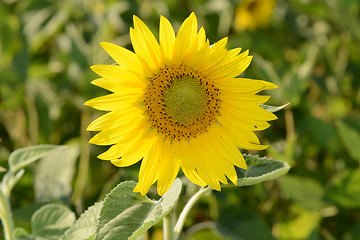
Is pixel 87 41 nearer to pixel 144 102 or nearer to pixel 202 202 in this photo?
pixel 202 202

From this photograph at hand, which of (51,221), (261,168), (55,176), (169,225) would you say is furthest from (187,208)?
(55,176)

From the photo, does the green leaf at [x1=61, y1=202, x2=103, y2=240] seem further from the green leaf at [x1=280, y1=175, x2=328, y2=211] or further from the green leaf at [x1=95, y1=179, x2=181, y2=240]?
the green leaf at [x1=280, y1=175, x2=328, y2=211]

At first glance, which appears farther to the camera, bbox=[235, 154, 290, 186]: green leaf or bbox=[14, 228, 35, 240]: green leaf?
bbox=[14, 228, 35, 240]: green leaf

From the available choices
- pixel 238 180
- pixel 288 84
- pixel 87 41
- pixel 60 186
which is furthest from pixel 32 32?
pixel 238 180

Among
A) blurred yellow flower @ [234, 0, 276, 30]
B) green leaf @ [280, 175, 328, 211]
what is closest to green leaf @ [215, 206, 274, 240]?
green leaf @ [280, 175, 328, 211]

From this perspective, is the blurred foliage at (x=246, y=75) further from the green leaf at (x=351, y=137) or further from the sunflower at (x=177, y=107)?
the sunflower at (x=177, y=107)

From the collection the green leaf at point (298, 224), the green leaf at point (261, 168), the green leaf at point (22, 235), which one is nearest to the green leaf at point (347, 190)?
the green leaf at point (298, 224)

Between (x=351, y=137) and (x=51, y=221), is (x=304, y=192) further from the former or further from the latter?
(x=51, y=221)
